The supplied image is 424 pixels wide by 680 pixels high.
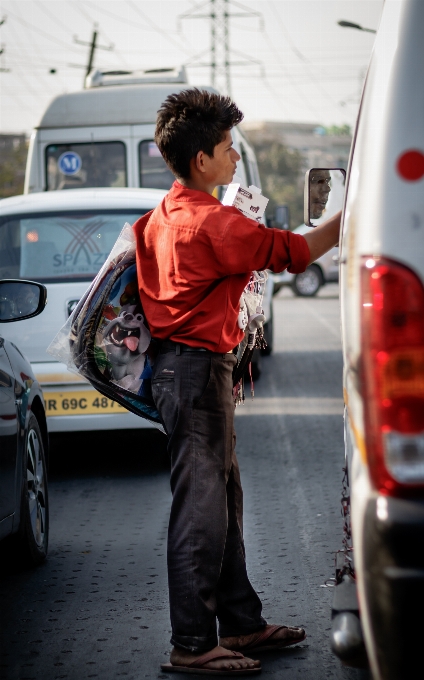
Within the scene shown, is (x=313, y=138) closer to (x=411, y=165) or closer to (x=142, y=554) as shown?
(x=142, y=554)

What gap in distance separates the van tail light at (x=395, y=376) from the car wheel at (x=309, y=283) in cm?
2844

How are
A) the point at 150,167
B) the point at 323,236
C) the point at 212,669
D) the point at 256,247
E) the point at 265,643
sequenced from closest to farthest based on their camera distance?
the point at 256,247, the point at 323,236, the point at 212,669, the point at 265,643, the point at 150,167

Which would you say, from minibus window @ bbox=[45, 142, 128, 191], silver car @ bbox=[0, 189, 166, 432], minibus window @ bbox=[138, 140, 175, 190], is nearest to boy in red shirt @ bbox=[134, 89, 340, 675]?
silver car @ bbox=[0, 189, 166, 432]

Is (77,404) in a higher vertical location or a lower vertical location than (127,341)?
lower

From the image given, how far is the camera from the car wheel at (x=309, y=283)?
101 ft

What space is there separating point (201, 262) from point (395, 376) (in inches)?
49.0

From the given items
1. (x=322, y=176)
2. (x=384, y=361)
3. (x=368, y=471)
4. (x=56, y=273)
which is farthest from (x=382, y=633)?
(x=56, y=273)

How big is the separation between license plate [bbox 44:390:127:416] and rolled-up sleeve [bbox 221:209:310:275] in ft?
12.0

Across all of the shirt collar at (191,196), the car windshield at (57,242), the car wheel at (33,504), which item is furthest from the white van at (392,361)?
the car windshield at (57,242)

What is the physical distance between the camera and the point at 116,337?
3912mm

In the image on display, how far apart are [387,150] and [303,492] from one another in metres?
4.52

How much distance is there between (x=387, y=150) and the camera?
246cm

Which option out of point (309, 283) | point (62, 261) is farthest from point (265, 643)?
point (309, 283)

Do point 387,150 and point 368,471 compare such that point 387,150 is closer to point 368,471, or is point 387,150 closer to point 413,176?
point 413,176
